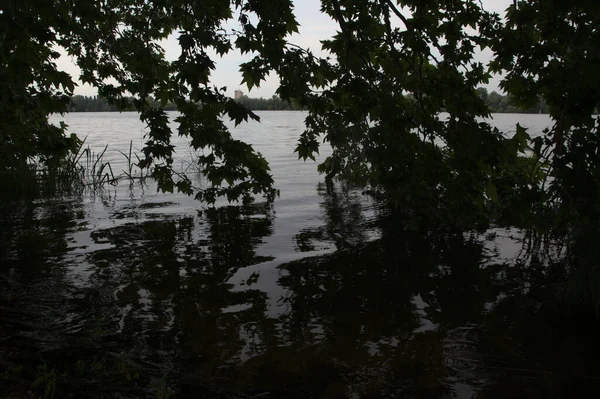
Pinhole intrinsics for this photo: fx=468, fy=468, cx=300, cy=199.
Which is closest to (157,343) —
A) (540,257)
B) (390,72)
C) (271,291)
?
(271,291)

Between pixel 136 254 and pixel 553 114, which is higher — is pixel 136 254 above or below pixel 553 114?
below

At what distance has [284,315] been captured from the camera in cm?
525

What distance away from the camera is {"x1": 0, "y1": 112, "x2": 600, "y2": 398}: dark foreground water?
12.7 ft

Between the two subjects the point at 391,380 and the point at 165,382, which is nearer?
the point at 165,382

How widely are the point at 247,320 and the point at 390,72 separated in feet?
11.0

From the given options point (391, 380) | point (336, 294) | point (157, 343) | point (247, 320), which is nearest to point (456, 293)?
point (336, 294)

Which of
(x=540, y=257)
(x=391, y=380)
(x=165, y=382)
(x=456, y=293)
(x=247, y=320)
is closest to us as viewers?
(x=165, y=382)

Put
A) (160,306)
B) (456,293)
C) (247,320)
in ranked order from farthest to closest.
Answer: (456,293)
(160,306)
(247,320)

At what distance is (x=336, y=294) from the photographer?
19.2ft

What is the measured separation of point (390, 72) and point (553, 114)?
1846 mm

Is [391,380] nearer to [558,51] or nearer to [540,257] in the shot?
[558,51]

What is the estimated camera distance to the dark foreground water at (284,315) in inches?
153

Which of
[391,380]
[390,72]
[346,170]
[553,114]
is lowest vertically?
[391,380]

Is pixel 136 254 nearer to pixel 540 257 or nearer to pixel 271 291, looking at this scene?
pixel 271 291
